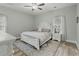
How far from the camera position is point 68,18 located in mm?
1246

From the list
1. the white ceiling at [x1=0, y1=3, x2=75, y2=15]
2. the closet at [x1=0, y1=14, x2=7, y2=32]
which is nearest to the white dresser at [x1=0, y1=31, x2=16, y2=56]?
the closet at [x1=0, y1=14, x2=7, y2=32]

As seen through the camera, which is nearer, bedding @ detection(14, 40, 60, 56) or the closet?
the closet

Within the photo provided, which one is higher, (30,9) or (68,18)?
(30,9)

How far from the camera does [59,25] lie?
1320 mm

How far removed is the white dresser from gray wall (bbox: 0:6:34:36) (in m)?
0.11

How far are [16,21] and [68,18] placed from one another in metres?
1.13

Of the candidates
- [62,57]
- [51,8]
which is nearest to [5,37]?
[51,8]

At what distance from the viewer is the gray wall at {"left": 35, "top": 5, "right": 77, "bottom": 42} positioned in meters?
1.20

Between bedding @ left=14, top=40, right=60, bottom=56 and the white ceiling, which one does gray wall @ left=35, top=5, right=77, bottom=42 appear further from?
bedding @ left=14, top=40, right=60, bottom=56

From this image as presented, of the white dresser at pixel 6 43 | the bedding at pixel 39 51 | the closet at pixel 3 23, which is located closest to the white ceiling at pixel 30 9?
the closet at pixel 3 23

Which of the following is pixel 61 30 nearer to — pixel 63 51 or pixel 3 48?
pixel 63 51

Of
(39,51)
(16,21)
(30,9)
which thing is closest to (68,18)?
(30,9)

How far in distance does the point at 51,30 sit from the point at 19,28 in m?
0.73

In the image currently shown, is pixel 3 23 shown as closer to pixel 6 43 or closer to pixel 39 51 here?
pixel 6 43
